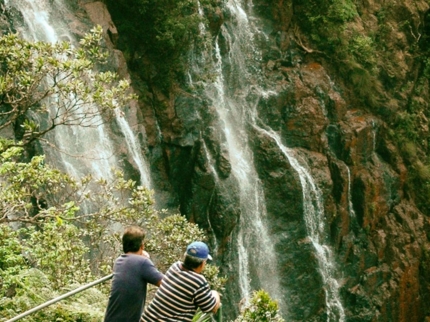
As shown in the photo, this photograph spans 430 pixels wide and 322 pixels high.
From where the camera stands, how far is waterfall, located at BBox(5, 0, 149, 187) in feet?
43.7

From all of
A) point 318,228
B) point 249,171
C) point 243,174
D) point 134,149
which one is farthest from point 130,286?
point 318,228

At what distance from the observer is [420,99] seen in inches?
934

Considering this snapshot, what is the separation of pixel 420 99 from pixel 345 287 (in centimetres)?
856

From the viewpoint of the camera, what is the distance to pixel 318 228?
19359mm

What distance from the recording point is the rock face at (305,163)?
17.0 m

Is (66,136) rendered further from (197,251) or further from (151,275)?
(197,251)

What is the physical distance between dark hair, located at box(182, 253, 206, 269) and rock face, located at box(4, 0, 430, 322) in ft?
34.0

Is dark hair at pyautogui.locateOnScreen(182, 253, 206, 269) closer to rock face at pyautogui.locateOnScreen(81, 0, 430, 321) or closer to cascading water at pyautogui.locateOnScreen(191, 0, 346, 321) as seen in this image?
rock face at pyautogui.locateOnScreen(81, 0, 430, 321)

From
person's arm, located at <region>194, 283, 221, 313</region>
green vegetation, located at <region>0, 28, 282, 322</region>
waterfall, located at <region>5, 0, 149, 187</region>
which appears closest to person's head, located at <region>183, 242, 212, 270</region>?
person's arm, located at <region>194, 283, 221, 313</region>

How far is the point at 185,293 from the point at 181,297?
0.05 meters

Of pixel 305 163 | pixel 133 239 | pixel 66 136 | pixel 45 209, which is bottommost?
pixel 305 163

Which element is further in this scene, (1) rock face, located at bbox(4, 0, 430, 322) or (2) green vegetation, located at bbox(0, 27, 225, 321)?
(1) rock face, located at bbox(4, 0, 430, 322)

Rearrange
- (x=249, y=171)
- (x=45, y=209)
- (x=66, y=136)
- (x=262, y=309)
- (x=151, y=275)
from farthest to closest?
(x=249, y=171) → (x=66, y=136) → (x=45, y=209) → (x=262, y=309) → (x=151, y=275)

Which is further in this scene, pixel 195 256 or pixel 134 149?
pixel 134 149
